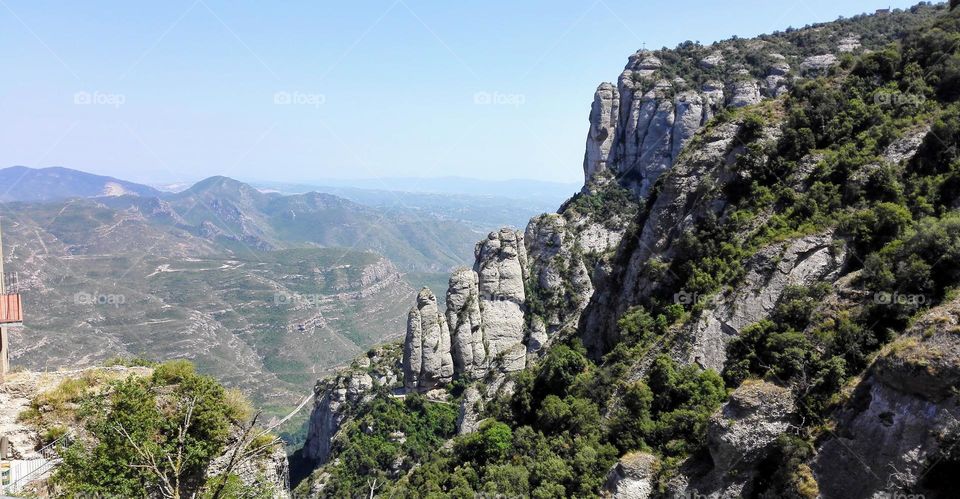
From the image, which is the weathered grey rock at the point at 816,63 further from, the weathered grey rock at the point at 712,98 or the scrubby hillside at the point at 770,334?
the scrubby hillside at the point at 770,334

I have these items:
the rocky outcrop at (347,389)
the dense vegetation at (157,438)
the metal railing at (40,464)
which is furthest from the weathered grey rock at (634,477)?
the rocky outcrop at (347,389)

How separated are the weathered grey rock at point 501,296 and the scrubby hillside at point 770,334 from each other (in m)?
8.25

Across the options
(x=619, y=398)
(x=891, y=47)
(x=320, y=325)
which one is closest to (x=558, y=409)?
(x=619, y=398)

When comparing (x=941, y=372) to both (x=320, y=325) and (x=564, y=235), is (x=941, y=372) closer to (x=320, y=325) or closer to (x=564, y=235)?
(x=564, y=235)

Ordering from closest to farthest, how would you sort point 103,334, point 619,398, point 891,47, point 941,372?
point 941,372
point 619,398
point 891,47
point 103,334

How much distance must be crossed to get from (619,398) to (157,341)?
15675 centimetres

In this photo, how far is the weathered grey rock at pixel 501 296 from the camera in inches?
2304

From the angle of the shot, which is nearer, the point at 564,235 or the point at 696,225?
the point at 696,225

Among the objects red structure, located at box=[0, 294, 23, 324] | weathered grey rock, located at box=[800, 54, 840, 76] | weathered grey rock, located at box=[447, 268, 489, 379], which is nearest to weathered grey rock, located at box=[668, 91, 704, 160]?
weathered grey rock, located at box=[800, 54, 840, 76]

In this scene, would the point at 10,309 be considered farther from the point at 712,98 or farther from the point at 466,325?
the point at 712,98

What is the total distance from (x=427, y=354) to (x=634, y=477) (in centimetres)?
3844

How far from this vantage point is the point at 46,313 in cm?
14488

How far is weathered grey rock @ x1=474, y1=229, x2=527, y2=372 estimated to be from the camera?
58531 millimetres

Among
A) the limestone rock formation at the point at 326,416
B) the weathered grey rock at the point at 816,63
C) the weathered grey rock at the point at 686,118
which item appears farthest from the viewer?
the weathered grey rock at the point at 686,118
